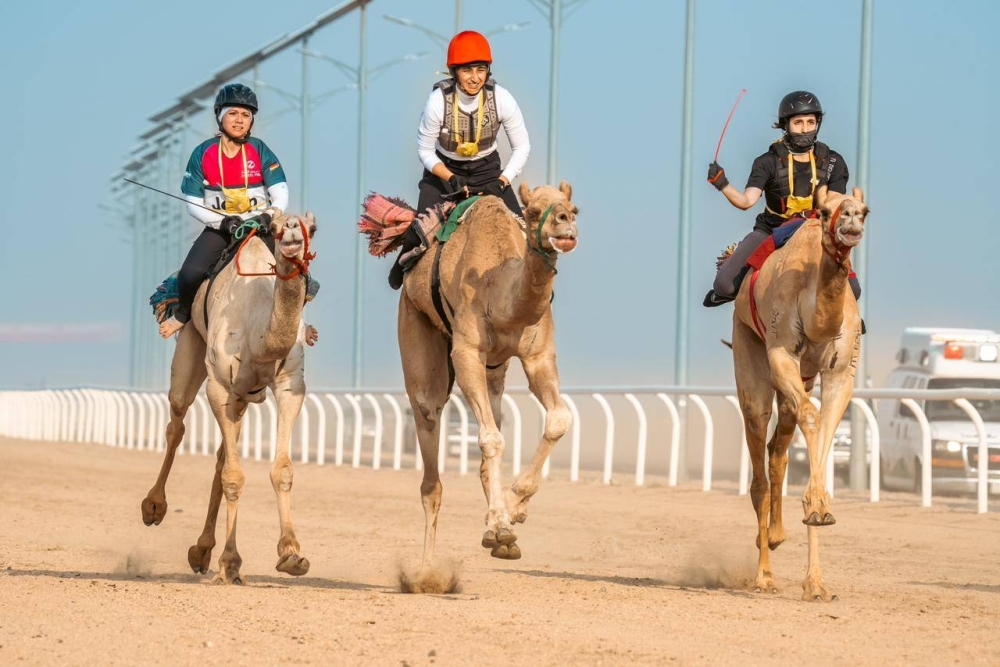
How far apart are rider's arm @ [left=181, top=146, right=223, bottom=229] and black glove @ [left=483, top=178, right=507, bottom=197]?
2127 millimetres

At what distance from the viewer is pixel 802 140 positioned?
11453 millimetres

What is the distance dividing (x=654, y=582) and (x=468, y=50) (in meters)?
3.91

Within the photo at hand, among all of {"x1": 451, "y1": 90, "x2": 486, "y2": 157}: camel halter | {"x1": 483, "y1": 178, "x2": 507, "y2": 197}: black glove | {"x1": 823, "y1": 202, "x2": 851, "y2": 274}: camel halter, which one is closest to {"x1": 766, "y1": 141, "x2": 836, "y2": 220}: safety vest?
{"x1": 823, "y1": 202, "x2": 851, "y2": 274}: camel halter

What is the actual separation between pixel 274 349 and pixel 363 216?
5.21ft

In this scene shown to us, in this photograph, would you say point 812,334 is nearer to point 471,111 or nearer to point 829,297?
point 829,297

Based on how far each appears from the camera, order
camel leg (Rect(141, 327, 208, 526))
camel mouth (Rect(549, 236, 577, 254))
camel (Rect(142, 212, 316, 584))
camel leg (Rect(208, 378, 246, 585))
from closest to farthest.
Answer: camel mouth (Rect(549, 236, 577, 254)) < camel (Rect(142, 212, 316, 584)) < camel leg (Rect(208, 378, 246, 585)) < camel leg (Rect(141, 327, 208, 526))

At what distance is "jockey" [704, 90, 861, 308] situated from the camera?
37.5ft

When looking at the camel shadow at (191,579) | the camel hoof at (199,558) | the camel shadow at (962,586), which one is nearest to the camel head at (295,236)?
the camel shadow at (191,579)

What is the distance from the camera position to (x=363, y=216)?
12070mm

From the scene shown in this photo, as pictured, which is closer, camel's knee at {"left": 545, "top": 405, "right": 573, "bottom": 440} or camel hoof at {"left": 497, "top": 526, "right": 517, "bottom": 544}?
camel hoof at {"left": 497, "top": 526, "right": 517, "bottom": 544}

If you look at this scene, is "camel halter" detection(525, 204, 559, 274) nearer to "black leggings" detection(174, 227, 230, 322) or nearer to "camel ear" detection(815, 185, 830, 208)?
"camel ear" detection(815, 185, 830, 208)

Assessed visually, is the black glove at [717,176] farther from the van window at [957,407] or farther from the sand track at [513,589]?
the van window at [957,407]

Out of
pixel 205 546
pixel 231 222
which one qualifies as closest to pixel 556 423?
pixel 205 546

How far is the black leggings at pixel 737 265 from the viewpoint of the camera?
11.7 metres
